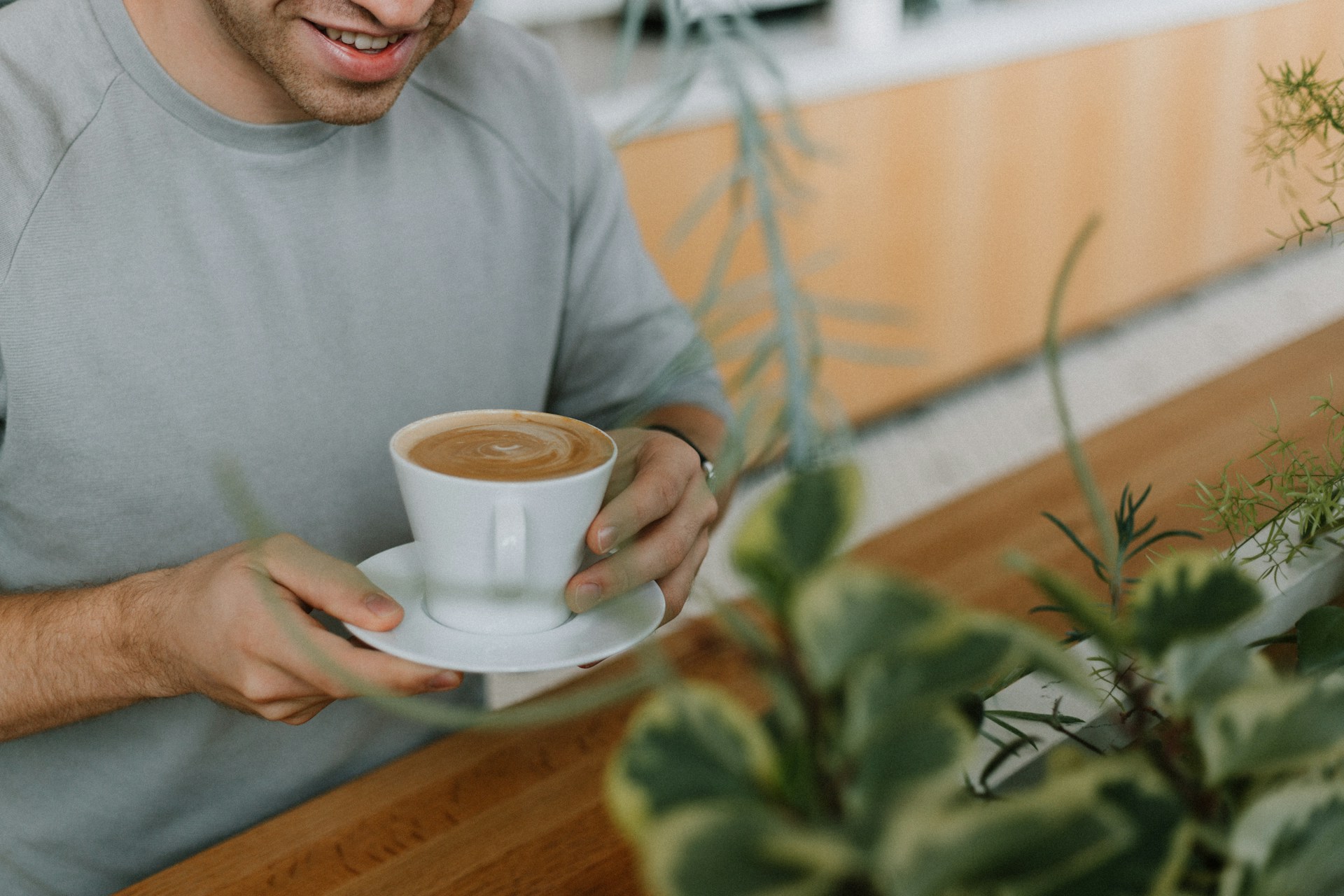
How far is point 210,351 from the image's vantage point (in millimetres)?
912

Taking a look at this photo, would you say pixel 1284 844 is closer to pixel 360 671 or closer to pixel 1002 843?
pixel 1002 843

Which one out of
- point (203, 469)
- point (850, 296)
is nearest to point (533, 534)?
point (203, 469)

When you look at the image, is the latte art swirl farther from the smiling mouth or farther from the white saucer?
the smiling mouth

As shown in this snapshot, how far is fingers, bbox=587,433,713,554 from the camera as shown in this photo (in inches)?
25.4

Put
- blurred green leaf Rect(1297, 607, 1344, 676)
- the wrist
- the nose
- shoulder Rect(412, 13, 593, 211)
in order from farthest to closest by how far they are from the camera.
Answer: shoulder Rect(412, 13, 593, 211) → the nose → the wrist → blurred green leaf Rect(1297, 607, 1344, 676)

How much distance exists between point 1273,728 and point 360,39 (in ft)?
2.59

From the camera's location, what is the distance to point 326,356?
3.17 feet

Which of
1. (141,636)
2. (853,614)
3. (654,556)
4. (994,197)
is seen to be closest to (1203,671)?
(853,614)

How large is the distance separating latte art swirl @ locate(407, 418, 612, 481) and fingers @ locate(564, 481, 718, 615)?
61 mm

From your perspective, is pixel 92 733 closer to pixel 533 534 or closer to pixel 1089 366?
pixel 533 534

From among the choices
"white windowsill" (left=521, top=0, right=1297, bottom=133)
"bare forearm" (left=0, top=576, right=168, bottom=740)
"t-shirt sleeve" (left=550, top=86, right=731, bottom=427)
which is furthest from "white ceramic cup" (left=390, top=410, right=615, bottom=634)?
"white windowsill" (left=521, top=0, right=1297, bottom=133)

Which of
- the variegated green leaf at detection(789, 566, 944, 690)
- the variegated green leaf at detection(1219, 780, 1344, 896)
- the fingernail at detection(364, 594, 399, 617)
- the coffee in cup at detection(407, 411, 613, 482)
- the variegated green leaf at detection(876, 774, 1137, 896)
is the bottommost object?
the fingernail at detection(364, 594, 399, 617)

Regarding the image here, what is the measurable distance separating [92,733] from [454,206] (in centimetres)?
54

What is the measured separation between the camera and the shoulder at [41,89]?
84cm
